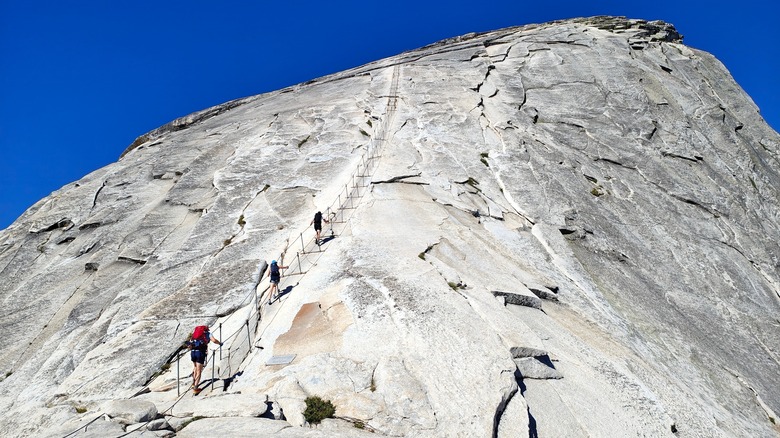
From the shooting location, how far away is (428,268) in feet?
60.8

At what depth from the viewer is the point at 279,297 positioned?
18625 mm

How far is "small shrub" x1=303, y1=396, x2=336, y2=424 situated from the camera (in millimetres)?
12352

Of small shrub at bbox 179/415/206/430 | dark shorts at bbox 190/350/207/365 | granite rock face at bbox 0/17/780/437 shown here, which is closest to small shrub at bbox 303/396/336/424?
granite rock face at bbox 0/17/780/437

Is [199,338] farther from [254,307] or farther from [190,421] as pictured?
[254,307]

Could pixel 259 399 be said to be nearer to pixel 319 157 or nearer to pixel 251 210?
pixel 251 210

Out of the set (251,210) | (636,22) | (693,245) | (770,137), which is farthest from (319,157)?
(636,22)

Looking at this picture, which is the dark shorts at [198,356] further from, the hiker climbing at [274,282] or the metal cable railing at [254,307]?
the hiker climbing at [274,282]

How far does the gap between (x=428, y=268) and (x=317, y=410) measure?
7.00m

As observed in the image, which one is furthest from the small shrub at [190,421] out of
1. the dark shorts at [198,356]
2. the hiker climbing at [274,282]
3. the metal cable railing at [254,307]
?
the hiker climbing at [274,282]

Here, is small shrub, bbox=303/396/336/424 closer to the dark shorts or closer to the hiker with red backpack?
the hiker with red backpack

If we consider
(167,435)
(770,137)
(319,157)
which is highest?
(770,137)

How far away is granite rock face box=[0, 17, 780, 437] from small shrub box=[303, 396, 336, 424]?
0.94ft

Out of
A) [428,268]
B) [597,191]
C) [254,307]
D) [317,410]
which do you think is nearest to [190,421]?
[317,410]

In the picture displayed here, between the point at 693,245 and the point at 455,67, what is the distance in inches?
1029
